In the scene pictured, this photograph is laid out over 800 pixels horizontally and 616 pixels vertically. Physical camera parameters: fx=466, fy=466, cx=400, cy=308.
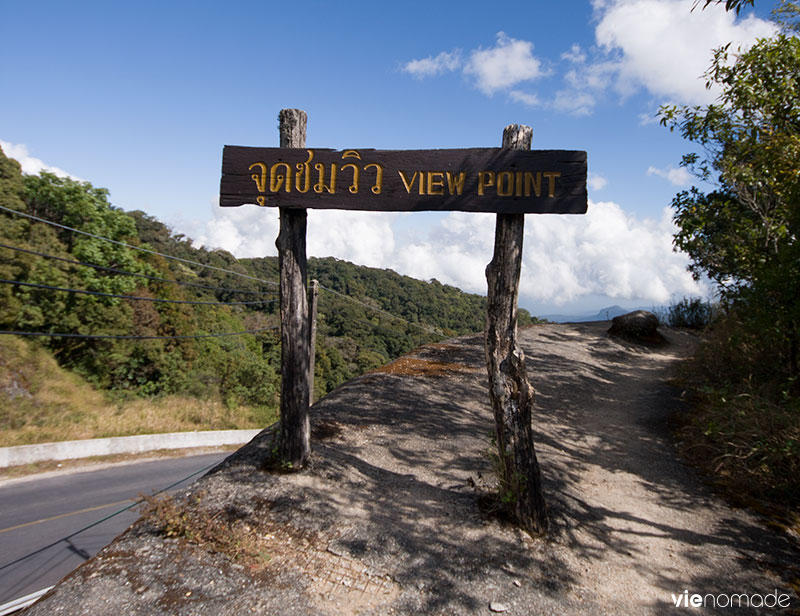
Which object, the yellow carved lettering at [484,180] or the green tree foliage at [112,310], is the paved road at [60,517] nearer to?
the green tree foliage at [112,310]

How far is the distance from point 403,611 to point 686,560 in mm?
2672

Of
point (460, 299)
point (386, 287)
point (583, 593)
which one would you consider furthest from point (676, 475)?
point (386, 287)

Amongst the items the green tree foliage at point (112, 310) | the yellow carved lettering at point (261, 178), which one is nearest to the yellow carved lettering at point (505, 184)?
the yellow carved lettering at point (261, 178)

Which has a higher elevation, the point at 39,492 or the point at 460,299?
the point at 460,299

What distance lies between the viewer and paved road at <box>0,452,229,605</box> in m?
8.62

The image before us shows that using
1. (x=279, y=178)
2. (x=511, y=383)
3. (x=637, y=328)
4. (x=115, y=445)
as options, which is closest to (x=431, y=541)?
(x=511, y=383)

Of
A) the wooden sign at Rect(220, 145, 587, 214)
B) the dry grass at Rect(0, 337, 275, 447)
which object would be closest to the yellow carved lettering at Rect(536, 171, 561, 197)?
the wooden sign at Rect(220, 145, 587, 214)

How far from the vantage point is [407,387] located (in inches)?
346

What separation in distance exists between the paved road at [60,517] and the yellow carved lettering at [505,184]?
322 inches

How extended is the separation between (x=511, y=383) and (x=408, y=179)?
7.16ft

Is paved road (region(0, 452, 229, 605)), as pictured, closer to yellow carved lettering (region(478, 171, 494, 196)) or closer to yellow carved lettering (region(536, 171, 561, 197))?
yellow carved lettering (region(478, 171, 494, 196))

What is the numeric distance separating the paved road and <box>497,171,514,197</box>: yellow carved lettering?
26.8ft

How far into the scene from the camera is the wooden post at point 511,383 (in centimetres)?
426

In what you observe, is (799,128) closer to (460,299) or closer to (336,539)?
(336,539)
